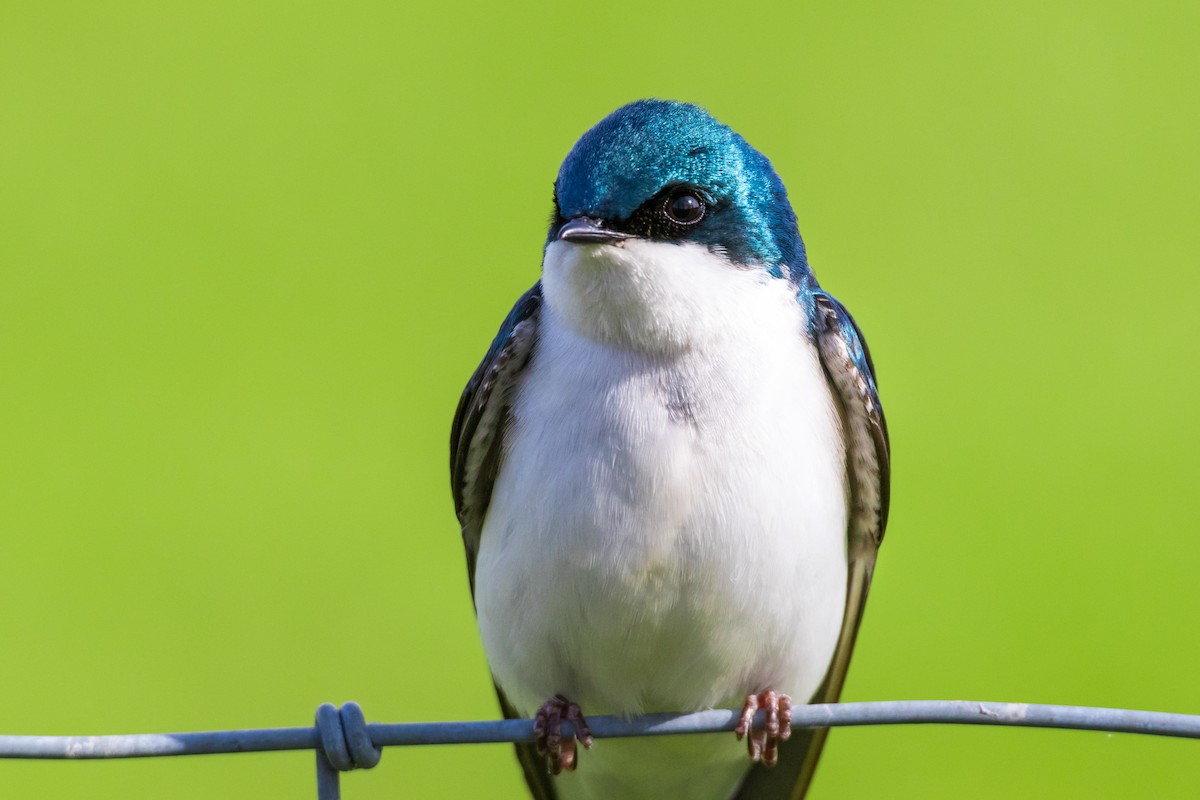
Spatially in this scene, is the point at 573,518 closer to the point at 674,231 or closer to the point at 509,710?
the point at 674,231

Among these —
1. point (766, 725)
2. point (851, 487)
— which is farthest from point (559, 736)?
point (851, 487)

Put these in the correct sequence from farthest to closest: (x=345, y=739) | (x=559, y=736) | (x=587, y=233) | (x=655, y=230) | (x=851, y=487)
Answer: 1. (x=851, y=487)
2. (x=559, y=736)
3. (x=655, y=230)
4. (x=587, y=233)
5. (x=345, y=739)

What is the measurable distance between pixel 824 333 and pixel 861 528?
0.46m

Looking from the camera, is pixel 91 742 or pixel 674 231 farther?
pixel 674 231

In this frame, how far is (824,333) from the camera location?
2900mm

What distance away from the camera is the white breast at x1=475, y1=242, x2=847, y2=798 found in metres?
2.65

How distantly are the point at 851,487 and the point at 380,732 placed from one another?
1.25 m

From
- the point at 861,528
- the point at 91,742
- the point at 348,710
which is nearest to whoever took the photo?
the point at 91,742

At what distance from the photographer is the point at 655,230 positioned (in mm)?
2711

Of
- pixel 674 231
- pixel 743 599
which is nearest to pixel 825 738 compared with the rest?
pixel 743 599

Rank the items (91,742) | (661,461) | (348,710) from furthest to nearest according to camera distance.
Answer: (661,461) < (348,710) < (91,742)

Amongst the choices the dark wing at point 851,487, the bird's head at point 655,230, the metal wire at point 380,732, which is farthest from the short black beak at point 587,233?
the metal wire at point 380,732

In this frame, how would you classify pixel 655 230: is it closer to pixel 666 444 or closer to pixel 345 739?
pixel 666 444

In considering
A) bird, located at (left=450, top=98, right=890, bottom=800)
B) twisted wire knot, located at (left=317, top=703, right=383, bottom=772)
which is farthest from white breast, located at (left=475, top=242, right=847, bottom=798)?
twisted wire knot, located at (left=317, top=703, right=383, bottom=772)
